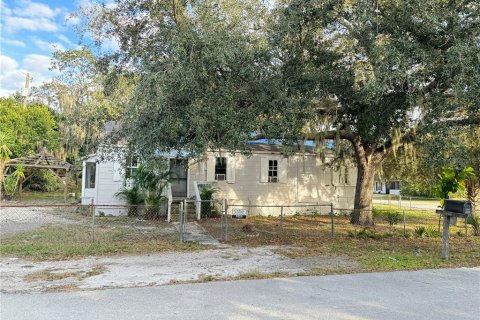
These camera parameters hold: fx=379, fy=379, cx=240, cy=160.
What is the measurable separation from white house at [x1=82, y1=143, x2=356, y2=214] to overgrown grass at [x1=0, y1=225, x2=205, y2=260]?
4651 millimetres

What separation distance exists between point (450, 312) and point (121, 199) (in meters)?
13.1

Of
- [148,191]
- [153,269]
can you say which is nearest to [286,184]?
[148,191]

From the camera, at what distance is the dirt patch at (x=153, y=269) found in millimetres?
5875

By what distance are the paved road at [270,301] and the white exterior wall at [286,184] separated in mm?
10559

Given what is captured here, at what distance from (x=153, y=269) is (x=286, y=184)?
37.4ft

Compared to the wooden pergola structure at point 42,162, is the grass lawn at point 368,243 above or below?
below

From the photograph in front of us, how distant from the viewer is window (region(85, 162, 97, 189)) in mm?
16688

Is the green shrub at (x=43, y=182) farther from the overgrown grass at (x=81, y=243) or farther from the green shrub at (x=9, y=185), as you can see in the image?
the overgrown grass at (x=81, y=243)

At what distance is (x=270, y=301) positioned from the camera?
499cm

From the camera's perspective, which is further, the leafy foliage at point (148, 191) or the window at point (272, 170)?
the window at point (272, 170)

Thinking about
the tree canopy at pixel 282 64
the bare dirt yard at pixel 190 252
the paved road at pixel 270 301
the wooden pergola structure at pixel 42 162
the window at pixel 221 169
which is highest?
the tree canopy at pixel 282 64

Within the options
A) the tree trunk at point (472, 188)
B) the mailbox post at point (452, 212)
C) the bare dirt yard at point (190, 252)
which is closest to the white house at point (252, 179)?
the bare dirt yard at point (190, 252)

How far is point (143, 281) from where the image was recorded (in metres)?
5.97

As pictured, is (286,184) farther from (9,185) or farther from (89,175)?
(9,185)
